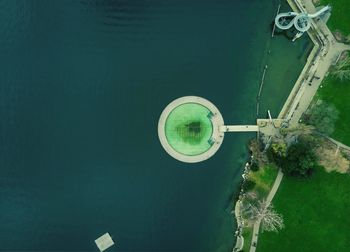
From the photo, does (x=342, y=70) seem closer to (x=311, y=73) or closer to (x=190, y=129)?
(x=311, y=73)

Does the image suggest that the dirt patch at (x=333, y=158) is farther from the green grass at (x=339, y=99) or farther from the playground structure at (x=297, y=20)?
the playground structure at (x=297, y=20)

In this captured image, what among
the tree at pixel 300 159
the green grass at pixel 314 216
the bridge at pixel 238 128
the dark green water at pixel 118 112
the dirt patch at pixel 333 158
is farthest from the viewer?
the bridge at pixel 238 128

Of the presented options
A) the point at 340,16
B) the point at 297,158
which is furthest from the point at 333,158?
the point at 340,16

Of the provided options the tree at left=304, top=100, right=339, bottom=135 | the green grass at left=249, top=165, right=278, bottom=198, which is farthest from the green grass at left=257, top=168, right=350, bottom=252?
the tree at left=304, top=100, right=339, bottom=135

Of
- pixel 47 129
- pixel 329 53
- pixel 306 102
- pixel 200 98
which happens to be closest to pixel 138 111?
pixel 200 98

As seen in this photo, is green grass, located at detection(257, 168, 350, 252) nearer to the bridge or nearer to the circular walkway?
the bridge

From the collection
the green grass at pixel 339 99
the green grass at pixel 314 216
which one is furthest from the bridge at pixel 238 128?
the green grass at pixel 339 99
